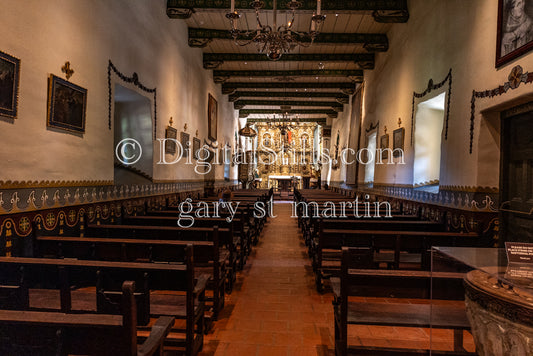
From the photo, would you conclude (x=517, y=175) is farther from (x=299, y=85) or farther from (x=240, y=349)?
(x=299, y=85)

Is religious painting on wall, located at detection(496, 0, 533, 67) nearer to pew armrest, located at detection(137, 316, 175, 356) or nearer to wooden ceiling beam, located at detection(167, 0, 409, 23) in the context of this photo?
wooden ceiling beam, located at detection(167, 0, 409, 23)

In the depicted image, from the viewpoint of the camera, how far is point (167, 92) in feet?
25.7

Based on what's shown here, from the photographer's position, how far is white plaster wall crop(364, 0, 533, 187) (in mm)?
4227

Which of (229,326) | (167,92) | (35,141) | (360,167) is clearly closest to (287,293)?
(229,326)

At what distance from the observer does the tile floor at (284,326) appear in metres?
2.76

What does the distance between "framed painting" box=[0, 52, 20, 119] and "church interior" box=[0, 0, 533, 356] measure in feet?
0.06

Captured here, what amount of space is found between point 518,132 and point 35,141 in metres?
6.15

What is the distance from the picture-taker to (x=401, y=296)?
2244 millimetres

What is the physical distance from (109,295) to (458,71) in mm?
5744

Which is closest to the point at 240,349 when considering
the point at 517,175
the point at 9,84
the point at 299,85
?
the point at 9,84

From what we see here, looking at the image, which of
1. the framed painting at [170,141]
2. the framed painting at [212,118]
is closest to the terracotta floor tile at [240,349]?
the framed painting at [170,141]

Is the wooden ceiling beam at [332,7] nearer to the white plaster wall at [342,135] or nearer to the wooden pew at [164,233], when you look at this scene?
the wooden pew at [164,233]

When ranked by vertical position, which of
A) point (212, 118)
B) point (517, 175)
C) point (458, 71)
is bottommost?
point (517, 175)

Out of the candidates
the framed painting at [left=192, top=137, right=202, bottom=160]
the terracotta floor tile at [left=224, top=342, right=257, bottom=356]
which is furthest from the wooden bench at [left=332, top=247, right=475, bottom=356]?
the framed painting at [left=192, top=137, right=202, bottom=160]
